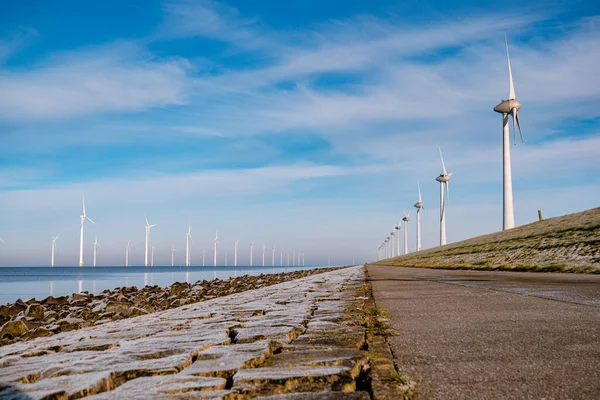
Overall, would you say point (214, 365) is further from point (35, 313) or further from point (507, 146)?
point (507, 146)

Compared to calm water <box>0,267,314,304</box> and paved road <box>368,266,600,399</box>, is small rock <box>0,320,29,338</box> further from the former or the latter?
calm water <box>0,267,314,304</box>

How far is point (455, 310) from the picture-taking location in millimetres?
5867

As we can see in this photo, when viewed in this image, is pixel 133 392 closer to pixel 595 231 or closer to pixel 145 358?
pixel 145 358

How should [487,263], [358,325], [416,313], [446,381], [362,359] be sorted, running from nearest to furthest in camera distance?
[446,381] → [362,359] → [358,325] → [416,313] → [487,263]

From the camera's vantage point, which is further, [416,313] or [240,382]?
[416,313]

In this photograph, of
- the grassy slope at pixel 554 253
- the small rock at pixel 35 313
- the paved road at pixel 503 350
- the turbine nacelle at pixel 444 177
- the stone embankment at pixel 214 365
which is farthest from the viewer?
the turbine nacelle at pixel 444 177

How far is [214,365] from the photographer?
3.12 meters

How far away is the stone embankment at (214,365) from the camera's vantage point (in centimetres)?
251

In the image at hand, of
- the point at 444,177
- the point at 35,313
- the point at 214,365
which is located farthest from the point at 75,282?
the point at 214,365

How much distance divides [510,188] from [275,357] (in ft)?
159

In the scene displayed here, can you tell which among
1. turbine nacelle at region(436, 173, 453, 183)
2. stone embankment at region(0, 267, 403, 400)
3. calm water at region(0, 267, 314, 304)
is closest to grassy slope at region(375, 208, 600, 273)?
stone embankment at region(0, 267, 403, 400)

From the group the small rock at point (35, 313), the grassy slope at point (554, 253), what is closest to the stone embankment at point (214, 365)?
the small rock at point (35, 313)

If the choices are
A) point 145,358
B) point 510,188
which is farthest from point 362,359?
point 510,188

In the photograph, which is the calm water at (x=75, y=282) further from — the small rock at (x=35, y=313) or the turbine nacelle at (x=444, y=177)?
the turbine nacelle at (x=444, y=177)
